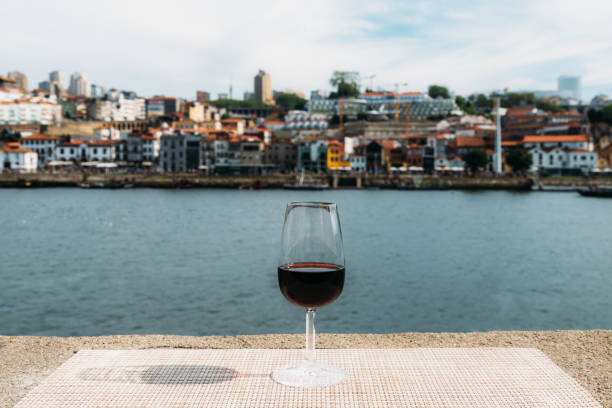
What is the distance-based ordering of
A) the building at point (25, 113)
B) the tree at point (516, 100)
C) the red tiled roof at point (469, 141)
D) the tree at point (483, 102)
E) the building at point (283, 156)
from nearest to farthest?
the building at point (283, 156), the red tiled roof at point (469, 141), the building at point (25, 113), the tree at point (516, 100), the tree at point (483, 102)

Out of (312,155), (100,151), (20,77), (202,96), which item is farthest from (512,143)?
(20,77)

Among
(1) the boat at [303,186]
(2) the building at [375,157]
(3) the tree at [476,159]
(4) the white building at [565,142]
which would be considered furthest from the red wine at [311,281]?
(4) the white building at [565,142]

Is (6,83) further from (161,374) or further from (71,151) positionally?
(161,374)

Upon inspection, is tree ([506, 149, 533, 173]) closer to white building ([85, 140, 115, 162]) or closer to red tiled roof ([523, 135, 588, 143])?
red tiled roof ([523, 135, 588, 143])

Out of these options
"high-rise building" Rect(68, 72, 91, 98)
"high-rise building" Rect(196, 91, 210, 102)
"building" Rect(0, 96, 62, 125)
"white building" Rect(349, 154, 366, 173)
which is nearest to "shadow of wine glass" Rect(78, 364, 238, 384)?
"white building" Rect(349, 154, 366, 173)

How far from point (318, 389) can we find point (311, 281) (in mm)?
248

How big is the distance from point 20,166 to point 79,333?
79.6m

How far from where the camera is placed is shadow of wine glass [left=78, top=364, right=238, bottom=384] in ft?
4.75

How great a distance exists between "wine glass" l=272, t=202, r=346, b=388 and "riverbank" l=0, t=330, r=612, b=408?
136 centimetres

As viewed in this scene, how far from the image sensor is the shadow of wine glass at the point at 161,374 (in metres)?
1.45

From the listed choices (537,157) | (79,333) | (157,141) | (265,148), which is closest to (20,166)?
(157,141)

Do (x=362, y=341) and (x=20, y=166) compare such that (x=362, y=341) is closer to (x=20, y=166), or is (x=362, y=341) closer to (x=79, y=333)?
(x=79, y=333)

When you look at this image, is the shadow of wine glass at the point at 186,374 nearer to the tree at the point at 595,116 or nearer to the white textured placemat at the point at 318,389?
the white textured placemat at the point at 318,389

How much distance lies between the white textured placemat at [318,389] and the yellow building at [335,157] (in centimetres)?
7970
